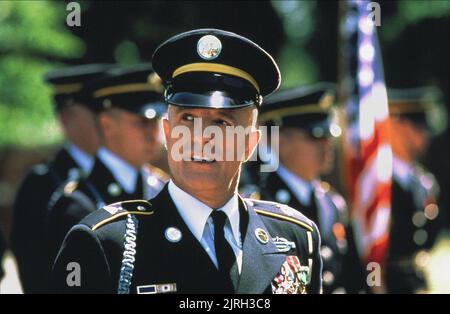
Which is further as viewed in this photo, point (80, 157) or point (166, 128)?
point (80, 157)

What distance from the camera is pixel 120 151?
374cm

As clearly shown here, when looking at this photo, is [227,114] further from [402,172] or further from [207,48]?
[402,172]

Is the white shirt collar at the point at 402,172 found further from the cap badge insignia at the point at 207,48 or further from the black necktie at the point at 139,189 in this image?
the cap badge insignia at the point at 207,48

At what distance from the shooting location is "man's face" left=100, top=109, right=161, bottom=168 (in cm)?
374

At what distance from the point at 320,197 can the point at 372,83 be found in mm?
754

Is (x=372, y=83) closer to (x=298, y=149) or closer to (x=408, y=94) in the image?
(x=298, y=149)

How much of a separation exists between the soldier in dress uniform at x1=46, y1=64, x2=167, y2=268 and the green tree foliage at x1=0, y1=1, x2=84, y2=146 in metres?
3.64

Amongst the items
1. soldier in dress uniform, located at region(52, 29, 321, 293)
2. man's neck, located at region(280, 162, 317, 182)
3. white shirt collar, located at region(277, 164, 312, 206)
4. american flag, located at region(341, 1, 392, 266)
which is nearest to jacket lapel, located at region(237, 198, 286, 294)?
soldier in dress uniform, located at region(52, 29, 321, 293)

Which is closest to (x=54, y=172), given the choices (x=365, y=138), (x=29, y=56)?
(x=365, y=138)

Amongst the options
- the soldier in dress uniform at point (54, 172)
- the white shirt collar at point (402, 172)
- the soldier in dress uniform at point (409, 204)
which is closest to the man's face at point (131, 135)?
the soldier in dress uniform at point (54, 172)

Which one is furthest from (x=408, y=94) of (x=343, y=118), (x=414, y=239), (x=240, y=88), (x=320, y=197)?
(x=240, y=88)

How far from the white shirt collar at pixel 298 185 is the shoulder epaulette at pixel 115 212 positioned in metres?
1.56

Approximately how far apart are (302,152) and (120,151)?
1.13 metres

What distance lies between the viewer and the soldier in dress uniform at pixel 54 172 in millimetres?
3871
